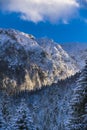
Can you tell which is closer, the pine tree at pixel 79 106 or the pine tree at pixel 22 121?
the pine tree at pixel 79 106

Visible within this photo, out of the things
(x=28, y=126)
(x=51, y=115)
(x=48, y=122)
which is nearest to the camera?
(x=28, y=126)

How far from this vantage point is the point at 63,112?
186125 mm

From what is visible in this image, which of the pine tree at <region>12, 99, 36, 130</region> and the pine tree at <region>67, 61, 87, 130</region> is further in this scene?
the pine tree at <region>12, 99, 36, 130</region>

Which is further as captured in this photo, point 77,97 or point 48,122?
point 48,122

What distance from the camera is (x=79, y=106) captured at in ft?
77.0

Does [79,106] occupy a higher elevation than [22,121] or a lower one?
lower

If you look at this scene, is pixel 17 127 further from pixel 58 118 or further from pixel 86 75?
pixel 58 118

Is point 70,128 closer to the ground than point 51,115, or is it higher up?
closer to the ground

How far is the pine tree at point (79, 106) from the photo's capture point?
2320 cm

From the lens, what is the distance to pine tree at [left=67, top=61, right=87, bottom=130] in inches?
914

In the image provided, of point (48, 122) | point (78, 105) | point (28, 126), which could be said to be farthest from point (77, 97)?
point (48, 122)

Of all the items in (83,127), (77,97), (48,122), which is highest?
(48,122)

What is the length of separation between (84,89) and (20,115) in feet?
38.7

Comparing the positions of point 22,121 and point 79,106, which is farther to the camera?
point 22,121
